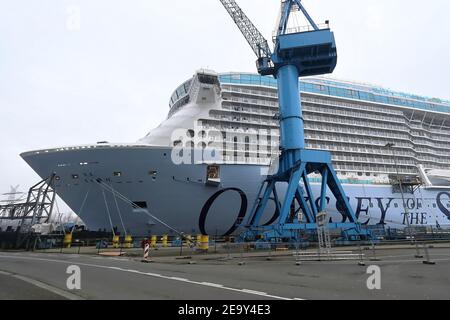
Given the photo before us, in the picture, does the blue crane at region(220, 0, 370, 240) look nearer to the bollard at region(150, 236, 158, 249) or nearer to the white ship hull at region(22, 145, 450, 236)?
the white ship hull at region(22, 145, 450, 236)

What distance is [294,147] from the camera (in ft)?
85.7

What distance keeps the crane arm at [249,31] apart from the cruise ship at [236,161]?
4662 millimetres

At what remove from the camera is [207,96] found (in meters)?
30.9

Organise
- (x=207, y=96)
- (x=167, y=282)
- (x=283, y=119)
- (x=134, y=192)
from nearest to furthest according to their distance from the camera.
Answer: (x=167, y=282) < (x=134, y=192) < (x=283, y=119) < (x=207, y=96)

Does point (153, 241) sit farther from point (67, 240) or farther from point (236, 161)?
point (236, 161)

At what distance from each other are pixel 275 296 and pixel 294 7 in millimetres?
31926

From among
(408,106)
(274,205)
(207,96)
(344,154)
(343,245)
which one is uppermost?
(408,106)

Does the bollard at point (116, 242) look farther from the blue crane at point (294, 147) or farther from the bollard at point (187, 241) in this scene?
the blue crane at point (294, 147)

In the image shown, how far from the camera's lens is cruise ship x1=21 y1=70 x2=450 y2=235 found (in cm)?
2384

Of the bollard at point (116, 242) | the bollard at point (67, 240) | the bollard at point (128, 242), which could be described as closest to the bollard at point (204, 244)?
the bollard at point (128, 242)

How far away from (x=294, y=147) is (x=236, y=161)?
504 centimetres

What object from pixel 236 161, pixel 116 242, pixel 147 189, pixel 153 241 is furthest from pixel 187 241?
pixel 236 161

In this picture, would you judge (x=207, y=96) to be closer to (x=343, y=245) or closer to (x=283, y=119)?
(x=283, y=119)
